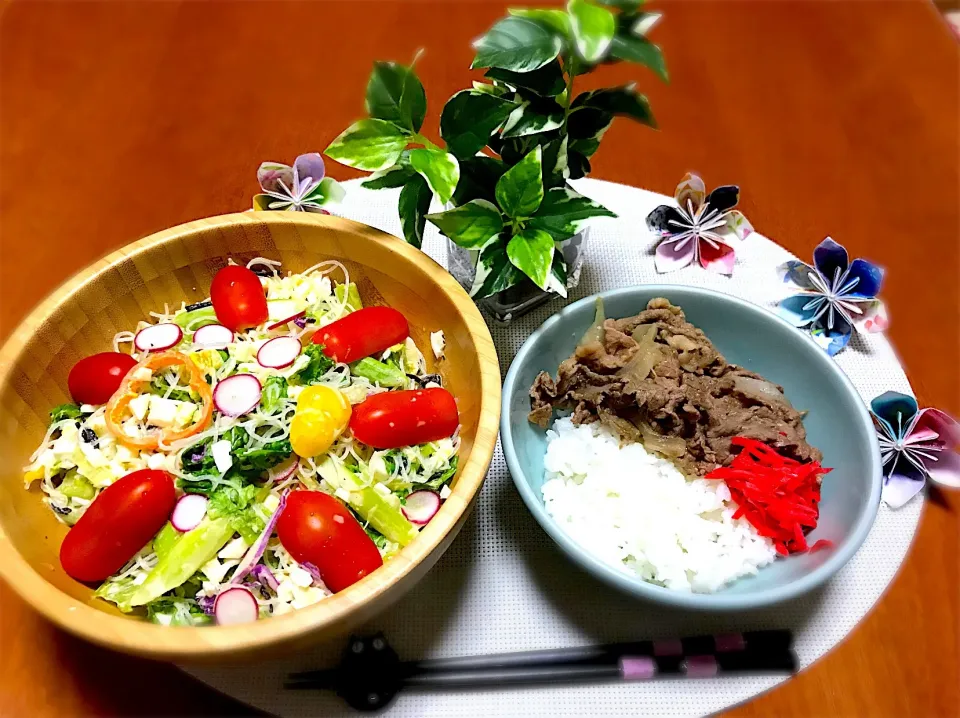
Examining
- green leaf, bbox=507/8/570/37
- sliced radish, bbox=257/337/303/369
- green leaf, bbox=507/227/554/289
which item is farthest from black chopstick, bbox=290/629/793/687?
green leaf, bbox=507/8/570/37

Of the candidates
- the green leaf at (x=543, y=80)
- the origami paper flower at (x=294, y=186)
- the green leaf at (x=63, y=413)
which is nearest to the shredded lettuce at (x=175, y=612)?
the green leaf at (x=63, y=413)

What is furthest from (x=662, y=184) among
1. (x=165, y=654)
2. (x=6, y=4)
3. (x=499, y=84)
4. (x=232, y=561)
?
(x=6, y=4)

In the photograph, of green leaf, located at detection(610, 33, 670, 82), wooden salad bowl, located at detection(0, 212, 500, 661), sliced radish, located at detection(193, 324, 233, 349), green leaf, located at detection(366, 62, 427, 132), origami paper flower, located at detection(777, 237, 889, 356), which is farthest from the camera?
origami paper flower, located at detection(777, 237, 889, 356)

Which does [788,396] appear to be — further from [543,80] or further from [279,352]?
[279,352]

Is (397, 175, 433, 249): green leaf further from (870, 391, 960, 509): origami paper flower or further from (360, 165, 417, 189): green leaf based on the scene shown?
(870, 391, 960, 509): origami paper flower

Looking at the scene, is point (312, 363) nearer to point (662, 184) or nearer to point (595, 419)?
point (595, 419)

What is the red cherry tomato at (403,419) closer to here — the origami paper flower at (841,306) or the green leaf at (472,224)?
the green leaf at (472,224)

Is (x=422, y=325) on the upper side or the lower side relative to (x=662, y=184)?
upper
